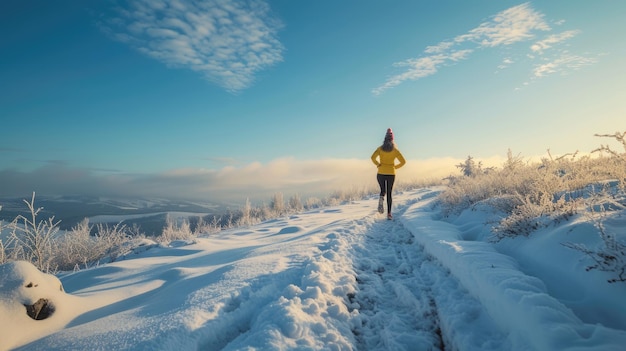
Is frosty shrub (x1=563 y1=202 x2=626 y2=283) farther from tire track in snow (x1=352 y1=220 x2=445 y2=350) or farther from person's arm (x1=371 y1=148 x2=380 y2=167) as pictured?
person's arm (x1=371 y1=148 x2=380 y2=167)

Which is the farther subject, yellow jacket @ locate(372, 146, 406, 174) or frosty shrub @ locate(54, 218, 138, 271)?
yellow jacket @ locate(372, 146, 406, 174)

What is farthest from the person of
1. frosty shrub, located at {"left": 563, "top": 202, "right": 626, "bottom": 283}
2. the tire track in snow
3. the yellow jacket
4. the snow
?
frosty shrub, located at {"left": 563, "top": 202, "right": 626, "bottom": 283}

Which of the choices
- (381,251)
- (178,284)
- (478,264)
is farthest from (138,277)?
(478,264)

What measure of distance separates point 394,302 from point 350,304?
52 centimetres

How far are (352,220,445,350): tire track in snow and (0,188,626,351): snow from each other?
15mm

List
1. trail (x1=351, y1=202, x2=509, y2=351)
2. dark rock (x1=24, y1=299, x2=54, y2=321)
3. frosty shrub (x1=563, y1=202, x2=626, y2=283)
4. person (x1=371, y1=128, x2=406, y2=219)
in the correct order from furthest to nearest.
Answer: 1. person (x1=371, y1=128, x2=406, y2=219)
2. dark rock (x1=24, y1=299, x2=54, y2=321)
3. trail (x1=351, y1=202, x2=509, y2=351)
4. frosty shrub (x1=563, y1=202, x2=626, y2=283)

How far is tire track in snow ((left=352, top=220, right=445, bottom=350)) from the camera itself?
105 inches

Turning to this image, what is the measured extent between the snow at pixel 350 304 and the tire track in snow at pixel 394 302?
0.6 inches

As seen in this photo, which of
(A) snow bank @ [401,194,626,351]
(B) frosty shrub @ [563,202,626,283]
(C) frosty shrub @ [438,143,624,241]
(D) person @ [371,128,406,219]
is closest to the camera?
(A) snow bank @ [401,194,626,351]

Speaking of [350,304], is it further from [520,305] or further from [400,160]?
[400,160]

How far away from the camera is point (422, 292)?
3.55 meters

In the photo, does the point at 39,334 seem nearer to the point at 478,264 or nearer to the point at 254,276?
the point at 254,276

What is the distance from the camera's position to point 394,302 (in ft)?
11.3

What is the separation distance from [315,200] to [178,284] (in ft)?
52.4
